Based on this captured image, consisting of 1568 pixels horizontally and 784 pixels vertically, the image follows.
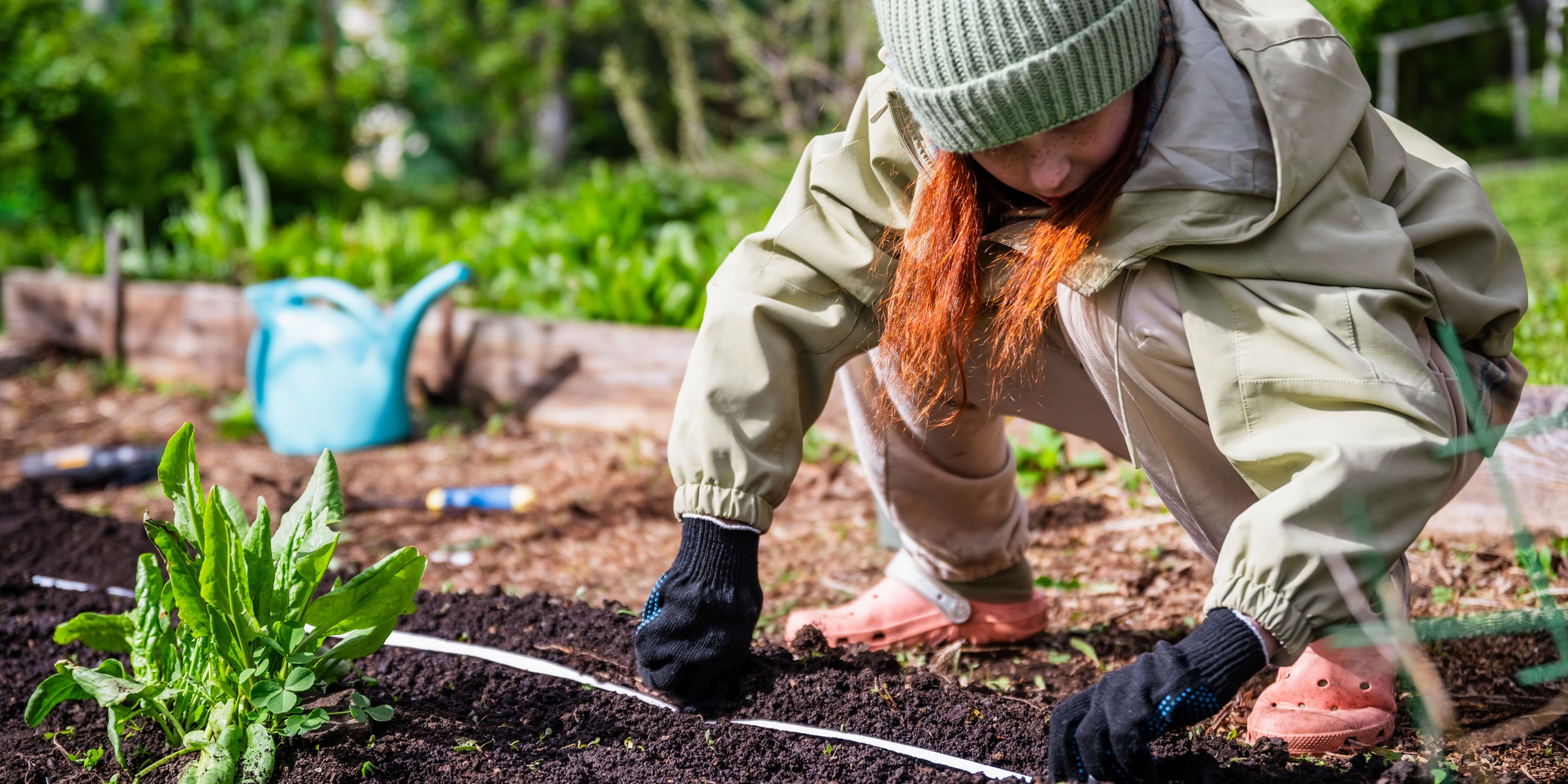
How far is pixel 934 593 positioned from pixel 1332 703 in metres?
0.62

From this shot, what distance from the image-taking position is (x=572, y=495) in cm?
300

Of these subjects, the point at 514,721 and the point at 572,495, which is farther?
the point at 572,495

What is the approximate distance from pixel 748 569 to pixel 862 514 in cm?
126

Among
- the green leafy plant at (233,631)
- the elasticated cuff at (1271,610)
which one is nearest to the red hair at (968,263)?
the elasticated cuff at (1271,610)

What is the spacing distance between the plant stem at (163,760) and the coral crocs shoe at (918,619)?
2.90 ft

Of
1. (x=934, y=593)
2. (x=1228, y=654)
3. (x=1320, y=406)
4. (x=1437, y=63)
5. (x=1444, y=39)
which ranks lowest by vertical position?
(x=934, y=593)

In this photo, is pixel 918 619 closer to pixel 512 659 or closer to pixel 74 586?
pixel 512 659

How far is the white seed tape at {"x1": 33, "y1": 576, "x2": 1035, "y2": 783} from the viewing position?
1378mm

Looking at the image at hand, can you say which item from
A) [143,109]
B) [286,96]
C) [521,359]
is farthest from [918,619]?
[286,96]

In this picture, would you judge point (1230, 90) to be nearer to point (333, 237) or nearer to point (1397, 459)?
point (1397, 459)

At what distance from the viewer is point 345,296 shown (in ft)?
11.3

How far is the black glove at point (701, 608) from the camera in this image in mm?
1460

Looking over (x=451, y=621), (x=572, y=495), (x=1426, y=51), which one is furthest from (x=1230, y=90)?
(x=1426, y=51)

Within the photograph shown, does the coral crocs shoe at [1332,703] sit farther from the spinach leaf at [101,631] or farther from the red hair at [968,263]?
the spinach leaf at [101,631]
